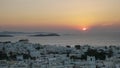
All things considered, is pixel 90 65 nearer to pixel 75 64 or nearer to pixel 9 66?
pixel 75 64

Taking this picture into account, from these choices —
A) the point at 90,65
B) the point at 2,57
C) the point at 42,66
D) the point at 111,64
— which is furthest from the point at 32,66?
the point at 2,57

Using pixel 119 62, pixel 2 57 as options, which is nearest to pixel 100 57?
pixel 119 62

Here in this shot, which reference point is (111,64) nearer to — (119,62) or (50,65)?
(119,62)

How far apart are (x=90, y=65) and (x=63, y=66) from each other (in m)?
1.59

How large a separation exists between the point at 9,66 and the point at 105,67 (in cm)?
481

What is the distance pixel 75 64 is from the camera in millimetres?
15711

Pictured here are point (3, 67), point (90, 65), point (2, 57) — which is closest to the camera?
point (3, 67)

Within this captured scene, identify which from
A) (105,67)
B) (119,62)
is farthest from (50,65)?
(119,62)

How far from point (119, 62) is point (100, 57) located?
5262 mm

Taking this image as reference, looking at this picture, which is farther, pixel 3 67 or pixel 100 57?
pixel 100 57

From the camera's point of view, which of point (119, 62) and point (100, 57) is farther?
point (100, 57)

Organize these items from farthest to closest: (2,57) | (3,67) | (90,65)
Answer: (2,57), (90,65), (3,67)

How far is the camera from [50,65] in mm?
14961

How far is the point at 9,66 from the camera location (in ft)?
47.8
